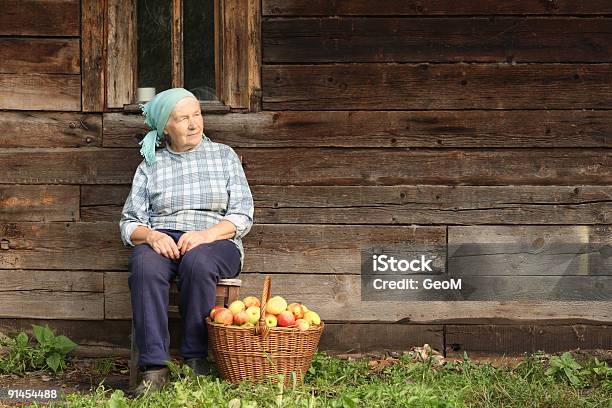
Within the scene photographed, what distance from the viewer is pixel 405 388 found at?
4594 mm

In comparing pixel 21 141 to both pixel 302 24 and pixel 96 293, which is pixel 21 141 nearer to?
pixel 96 293

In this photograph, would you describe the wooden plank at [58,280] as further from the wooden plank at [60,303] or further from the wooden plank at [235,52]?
the wooden plank at [235,52]

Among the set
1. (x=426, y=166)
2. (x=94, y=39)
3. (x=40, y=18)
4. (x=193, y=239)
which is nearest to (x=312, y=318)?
(x=193, y=239)

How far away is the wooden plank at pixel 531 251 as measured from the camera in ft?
18.4

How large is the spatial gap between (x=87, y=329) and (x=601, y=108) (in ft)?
11.1

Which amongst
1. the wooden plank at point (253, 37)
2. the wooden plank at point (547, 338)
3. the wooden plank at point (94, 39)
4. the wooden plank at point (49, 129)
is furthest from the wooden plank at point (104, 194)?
the wooden plank at point (547, 338)

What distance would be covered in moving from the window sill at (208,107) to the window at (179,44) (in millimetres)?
49

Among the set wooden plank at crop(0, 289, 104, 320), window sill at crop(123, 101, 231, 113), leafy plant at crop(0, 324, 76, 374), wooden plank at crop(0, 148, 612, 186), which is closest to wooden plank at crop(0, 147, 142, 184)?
wooden plank at crop(0, 148, 612, 186)

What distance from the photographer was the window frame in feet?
18.3

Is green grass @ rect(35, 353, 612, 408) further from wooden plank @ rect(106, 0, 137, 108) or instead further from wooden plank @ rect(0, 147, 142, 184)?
wooden plank @ rect(106, 0, 137, 108)

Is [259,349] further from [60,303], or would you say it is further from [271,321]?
[60,303]

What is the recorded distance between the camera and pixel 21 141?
572cm

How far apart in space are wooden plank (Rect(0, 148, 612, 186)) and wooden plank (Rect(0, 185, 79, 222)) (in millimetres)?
53

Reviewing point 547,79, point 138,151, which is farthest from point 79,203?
point 547,79
